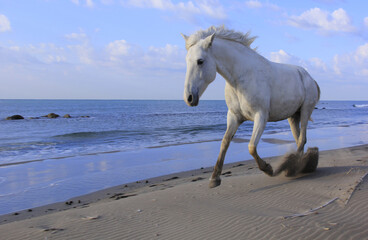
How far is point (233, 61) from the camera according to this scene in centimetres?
476

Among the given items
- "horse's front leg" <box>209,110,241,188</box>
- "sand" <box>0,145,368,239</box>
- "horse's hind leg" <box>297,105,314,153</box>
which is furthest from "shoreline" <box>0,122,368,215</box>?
"horse's front leg" <box>209,110,241,188</box>

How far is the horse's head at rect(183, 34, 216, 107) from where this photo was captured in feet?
13.3

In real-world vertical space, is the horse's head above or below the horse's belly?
above

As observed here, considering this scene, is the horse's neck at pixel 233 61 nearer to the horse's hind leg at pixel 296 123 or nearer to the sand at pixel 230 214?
the horse's hind leg at pixel 296 123

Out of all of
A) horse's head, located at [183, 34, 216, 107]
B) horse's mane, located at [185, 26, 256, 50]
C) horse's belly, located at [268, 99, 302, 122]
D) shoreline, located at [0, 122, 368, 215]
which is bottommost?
shoreline, located at [0, 122, 368, 215]

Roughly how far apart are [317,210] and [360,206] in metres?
0.56

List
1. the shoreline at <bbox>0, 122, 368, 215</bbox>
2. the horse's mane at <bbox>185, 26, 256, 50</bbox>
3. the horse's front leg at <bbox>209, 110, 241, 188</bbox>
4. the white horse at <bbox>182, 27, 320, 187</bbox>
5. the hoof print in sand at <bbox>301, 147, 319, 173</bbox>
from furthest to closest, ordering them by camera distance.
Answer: the shoreline at <bbox>0, 122, 368, 215</bbox> < the hoof print in sand at <bbox>301, 147, 319, 173</bbox> < the horse's front leg at <bbox>209, 110, 241, 188</bbox> < the horse's mane at <bbox>185, 26, 256, 50</bbox> < the white horse at <bbox>182, 27, 320, 187</bbox>

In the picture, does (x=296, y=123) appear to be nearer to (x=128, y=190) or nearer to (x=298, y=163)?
(x=298, y=163)

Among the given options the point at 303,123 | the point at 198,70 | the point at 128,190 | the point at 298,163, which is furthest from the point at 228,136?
the point at 128,190

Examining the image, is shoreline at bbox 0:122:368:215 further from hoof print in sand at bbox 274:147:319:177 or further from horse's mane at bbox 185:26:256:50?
horse's mane at bbox 185:26:256:50

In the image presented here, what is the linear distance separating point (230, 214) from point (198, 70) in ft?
6.13

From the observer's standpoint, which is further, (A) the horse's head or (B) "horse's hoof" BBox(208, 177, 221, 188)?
(B) "horse's hoof" BBox(208, 177, 221, 188)

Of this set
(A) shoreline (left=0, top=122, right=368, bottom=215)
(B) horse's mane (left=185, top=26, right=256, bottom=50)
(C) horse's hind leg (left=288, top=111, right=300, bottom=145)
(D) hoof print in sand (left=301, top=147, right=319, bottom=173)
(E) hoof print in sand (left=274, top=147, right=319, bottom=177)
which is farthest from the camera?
(A) shoreline (left=0, top=122, right=368, bottom=215)

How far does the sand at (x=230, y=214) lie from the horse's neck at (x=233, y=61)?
5.97 ft
